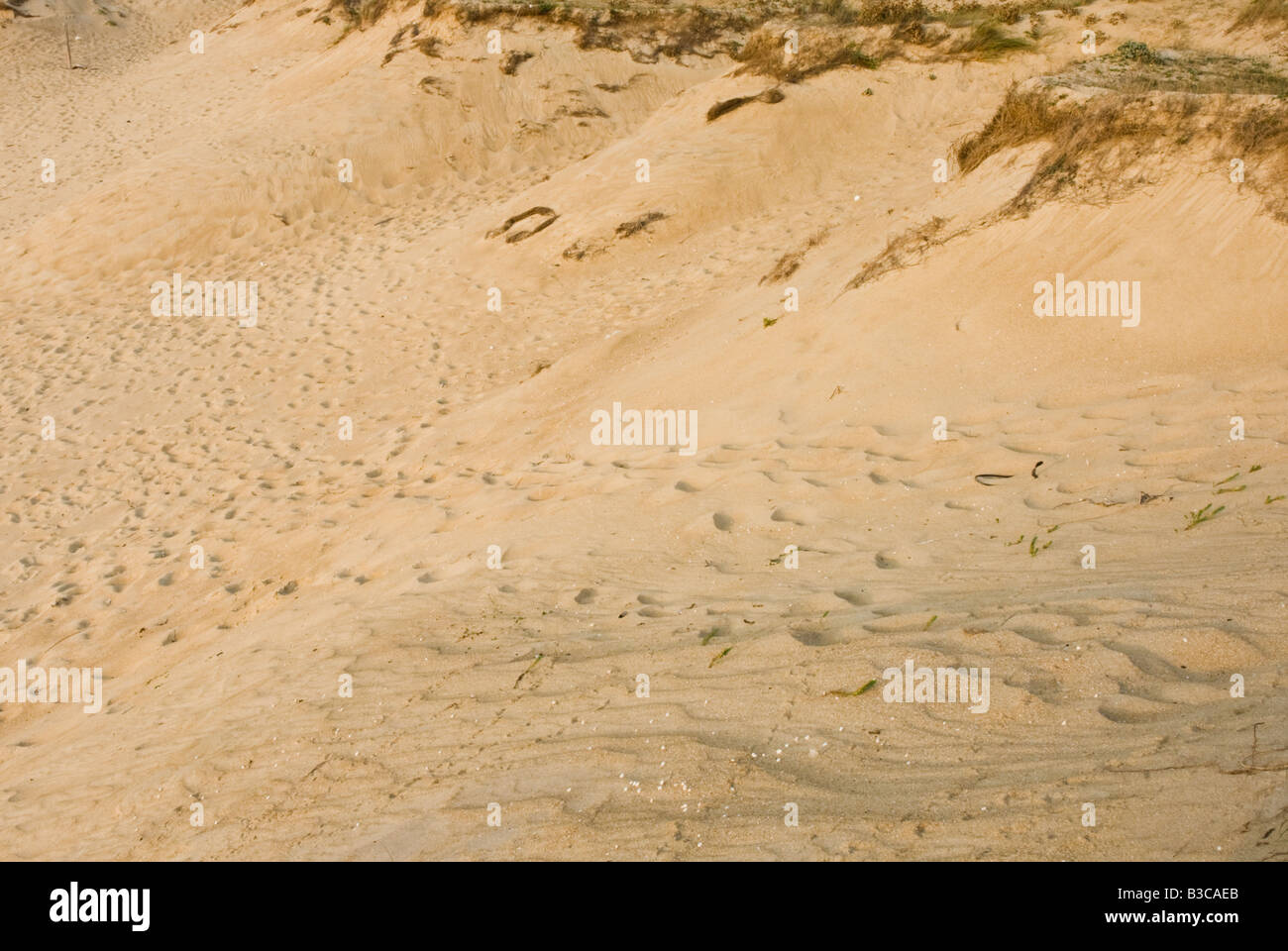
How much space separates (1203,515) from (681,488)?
8.65 ft

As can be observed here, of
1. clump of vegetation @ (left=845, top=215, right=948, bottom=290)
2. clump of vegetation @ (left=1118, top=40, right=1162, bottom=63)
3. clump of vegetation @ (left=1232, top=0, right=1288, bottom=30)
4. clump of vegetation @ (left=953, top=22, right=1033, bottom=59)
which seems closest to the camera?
clump of vegetation @ (left=845, top=215, right=948, bottom=290)

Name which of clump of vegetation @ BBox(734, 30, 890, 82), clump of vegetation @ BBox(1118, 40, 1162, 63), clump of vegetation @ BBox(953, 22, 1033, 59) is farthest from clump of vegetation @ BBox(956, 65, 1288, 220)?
clump of vegetation @ BBox(953, 22, 1033, 59)

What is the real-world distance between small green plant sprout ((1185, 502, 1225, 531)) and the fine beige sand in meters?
0.04

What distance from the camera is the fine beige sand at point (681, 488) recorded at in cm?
353

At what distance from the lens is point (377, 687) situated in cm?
462

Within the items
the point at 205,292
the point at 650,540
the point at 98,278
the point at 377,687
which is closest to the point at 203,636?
the point at 377,687

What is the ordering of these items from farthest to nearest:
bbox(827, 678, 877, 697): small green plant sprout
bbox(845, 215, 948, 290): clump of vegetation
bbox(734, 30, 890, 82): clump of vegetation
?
bbox(734, 30, 890, 82): clump of vegetation → bbox(845, 215, 948, 290): clump of vegetation → bbox(827, 678, 877, 697): small green plant sprout

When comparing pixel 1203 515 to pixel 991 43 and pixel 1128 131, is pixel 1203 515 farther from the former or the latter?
pixel 991 43

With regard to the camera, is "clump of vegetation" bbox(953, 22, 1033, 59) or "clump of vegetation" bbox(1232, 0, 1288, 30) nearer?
"clump of vegetation" bbox(1232, 0, 1288, 30)

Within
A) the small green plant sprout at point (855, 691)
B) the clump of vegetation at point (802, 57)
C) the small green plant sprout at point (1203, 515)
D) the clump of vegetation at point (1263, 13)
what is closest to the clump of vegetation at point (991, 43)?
the clump of vegetation at point (802, 57)

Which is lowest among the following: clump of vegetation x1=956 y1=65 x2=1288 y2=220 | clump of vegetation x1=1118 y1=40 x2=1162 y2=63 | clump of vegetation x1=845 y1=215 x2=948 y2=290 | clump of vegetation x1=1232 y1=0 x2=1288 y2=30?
clump of vegetation x1=845 y1=215 x2=948 y2=290

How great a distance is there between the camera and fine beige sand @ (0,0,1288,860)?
11.6ft

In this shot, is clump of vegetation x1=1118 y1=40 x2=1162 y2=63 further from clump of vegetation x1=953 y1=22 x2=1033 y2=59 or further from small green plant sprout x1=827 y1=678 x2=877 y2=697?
small green plant sprout x1=827 y1=678 x2=877 y2=697

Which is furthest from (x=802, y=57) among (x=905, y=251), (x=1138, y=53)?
(x=905, y=251)
